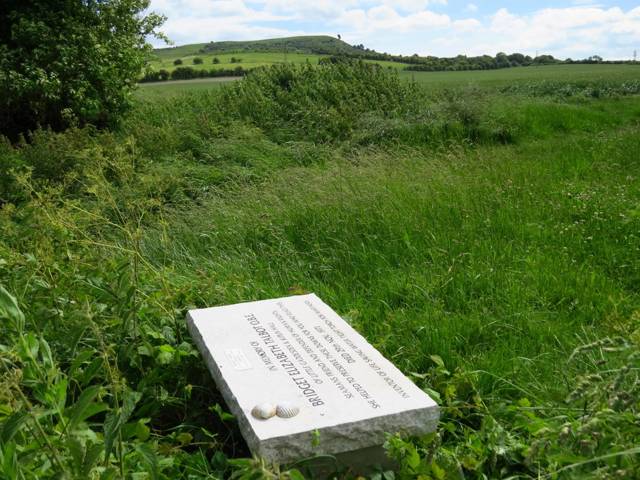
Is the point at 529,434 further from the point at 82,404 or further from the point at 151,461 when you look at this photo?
the point at 82,404

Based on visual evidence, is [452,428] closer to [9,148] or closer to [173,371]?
[173,371]

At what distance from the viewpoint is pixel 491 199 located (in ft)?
19.4

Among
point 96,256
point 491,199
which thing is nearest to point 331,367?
point 96,256

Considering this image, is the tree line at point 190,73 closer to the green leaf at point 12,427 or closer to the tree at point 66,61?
the tree at point 66,61

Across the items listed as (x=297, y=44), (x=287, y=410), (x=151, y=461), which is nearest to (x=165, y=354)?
(x=287, y=410)

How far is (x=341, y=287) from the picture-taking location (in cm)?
447

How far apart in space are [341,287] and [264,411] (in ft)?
6.80

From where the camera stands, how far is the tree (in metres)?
10.5

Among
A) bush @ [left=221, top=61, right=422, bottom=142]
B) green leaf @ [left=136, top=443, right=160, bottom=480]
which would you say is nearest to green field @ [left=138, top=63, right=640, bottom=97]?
bush @ [left=221, top=61, right=422, bottom=142]

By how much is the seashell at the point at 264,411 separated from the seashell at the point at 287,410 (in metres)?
0.02

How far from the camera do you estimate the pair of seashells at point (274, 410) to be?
2461 millimetres

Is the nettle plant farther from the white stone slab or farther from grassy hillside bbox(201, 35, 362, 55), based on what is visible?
grassy hillside bbox(201, 35, 362, 55)

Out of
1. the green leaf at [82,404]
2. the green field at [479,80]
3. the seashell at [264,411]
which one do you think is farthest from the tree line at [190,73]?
the green leaf at [82,404]

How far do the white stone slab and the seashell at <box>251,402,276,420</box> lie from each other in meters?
0.02
